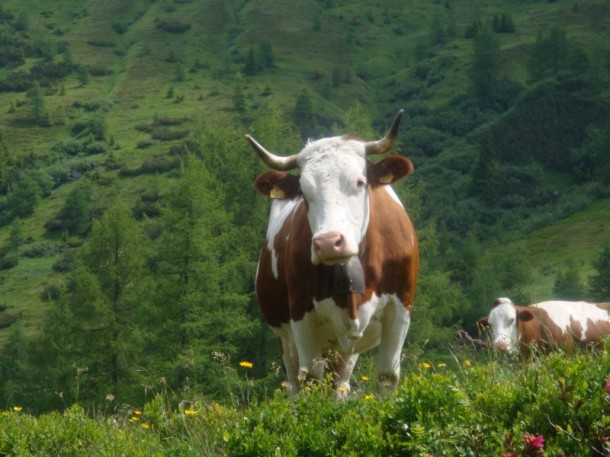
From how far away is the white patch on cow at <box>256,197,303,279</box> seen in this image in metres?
9.10

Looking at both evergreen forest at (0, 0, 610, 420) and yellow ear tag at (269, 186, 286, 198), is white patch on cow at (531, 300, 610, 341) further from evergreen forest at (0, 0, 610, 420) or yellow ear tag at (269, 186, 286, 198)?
yellow ear tag at (269, 186, 286, 198)

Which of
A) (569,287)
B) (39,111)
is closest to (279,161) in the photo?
(569,287)

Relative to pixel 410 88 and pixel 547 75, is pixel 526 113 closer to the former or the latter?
pixel 547 75

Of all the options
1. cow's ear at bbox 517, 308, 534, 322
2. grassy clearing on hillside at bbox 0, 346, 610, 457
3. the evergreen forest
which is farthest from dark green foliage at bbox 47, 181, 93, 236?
grassy clearing on hillside at bbox 0, 346, 610, 457

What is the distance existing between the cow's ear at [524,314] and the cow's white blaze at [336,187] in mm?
10002

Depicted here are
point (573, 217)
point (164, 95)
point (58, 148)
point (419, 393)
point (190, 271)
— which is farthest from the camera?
point (164, 95)

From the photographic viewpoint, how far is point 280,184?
793cm

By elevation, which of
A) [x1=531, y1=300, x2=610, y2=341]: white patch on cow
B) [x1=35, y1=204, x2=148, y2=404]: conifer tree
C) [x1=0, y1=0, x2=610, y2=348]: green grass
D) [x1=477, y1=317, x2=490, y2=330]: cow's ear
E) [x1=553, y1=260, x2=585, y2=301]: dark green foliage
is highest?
[x1=477, y1=317, x2=490, y2=330]: cow's ear

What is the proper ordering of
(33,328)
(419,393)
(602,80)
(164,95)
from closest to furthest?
1. (419,393)
2. (33,328)
3. (602,80)
4. (164,95)

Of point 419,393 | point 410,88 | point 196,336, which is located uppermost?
point 419,393

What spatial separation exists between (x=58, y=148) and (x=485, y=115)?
64.3 meters

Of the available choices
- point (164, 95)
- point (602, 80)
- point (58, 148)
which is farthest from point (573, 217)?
point (164, 95)

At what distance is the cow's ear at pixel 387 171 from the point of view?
25.6 ft

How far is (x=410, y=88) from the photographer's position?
165875 millimetres
